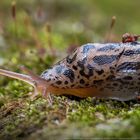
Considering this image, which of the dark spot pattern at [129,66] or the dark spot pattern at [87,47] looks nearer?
the dark spot pattern at [129,66]

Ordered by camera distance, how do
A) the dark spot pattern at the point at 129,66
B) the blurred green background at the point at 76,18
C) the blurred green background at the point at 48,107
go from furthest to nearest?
the blurred green background at the point at 76,18 → the dark spot pattern at the point at 129,66 → the blurred green background at the point at 48,107

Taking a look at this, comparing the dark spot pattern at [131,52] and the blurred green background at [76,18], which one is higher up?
the blurred green background at [76,18]

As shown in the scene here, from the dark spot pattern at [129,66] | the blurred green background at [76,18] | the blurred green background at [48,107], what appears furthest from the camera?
the blurred green background at [76,18]

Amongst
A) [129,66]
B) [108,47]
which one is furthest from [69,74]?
[129,66]

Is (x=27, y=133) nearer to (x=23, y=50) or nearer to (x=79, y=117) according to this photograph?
(x=79, y=117)

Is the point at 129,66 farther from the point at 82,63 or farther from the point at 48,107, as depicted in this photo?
the point at 48,107

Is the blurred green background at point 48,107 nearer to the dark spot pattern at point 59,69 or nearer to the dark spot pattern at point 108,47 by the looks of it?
the dark spot pattern at point 59,69

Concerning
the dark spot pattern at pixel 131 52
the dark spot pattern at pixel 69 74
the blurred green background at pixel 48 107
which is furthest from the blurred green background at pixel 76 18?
the dark spot pattern at pixel 131 52
